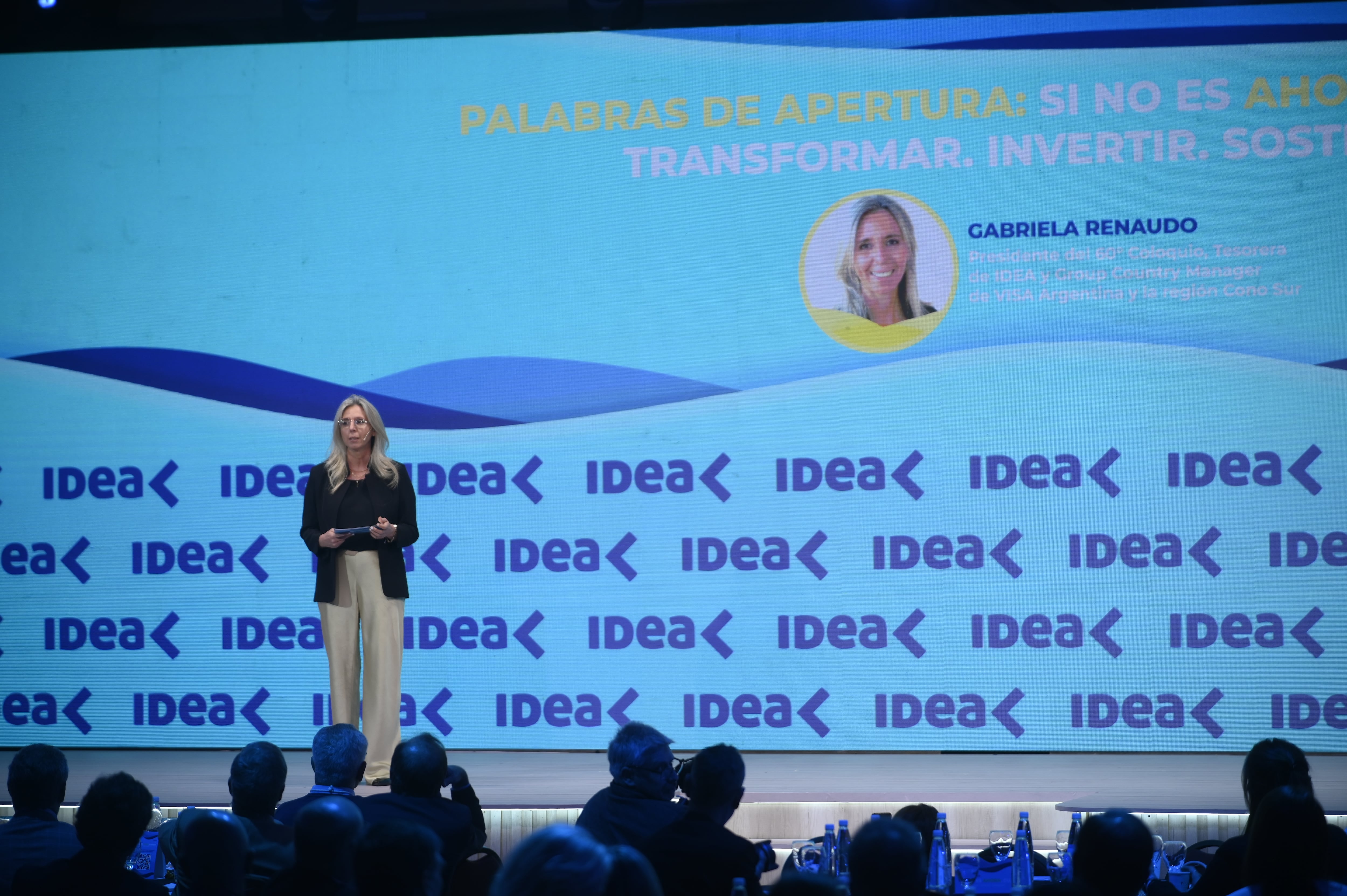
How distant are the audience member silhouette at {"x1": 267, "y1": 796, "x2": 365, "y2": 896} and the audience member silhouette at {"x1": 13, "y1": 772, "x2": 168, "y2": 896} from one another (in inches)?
11.5

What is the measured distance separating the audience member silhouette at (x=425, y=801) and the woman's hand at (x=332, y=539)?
1.90m

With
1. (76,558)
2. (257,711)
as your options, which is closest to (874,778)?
(257,711)

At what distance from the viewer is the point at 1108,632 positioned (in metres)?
5.69

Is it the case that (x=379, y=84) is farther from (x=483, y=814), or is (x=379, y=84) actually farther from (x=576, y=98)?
(x=483, y=814)

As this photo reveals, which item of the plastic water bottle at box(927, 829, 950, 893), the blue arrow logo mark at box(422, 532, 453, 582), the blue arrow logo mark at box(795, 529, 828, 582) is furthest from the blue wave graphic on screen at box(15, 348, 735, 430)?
the plastic water bottle at box(927, 829, 950, 893)

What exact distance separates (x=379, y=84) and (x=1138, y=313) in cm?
333

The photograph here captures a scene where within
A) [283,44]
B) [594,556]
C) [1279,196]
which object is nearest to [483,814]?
[594,556]

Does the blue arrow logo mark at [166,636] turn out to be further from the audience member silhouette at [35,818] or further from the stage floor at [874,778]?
the audience member silhouette at [35,818]

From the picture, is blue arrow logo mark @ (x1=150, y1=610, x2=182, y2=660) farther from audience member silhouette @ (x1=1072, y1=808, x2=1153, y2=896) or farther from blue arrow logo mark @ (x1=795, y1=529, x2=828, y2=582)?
audience member silhouette @ (x1=1072, y1=808, x2=1153, y2=896)

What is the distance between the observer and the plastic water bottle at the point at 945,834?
3.43 m

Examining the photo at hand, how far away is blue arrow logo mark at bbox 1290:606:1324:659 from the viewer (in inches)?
220

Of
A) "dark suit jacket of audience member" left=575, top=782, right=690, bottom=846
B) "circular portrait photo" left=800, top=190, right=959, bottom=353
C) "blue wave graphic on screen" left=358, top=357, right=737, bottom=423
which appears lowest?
"dark suit jacket of audience member" left=575, top=782, right=690, bottom=846

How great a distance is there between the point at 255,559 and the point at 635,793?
3.36 meters

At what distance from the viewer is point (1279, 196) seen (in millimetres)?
5617
